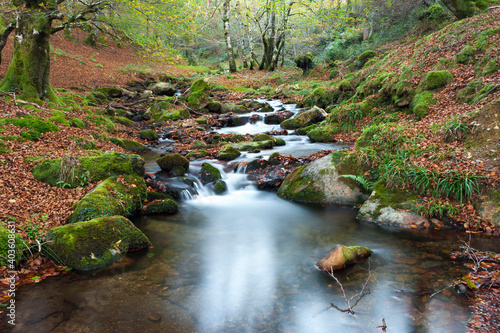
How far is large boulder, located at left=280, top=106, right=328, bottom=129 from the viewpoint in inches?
575

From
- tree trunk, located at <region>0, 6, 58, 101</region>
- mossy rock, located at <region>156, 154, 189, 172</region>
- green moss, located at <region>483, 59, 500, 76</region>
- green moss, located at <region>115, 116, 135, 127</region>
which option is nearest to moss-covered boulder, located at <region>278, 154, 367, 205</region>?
mossy rock, located at <region>156, 154, 189, 172</region>

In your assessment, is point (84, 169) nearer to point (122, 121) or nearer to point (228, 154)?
point (228, 154)

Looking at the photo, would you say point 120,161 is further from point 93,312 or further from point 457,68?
point 457,68

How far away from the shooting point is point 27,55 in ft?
33.9

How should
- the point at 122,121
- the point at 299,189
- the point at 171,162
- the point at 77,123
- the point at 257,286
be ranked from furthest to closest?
the point at 122,121
the point at 77,123
the point at 171,162
the point at 299,189
the point at 257,286

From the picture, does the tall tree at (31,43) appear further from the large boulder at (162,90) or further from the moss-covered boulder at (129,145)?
the large boulder at (162,90)

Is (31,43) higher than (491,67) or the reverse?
higher

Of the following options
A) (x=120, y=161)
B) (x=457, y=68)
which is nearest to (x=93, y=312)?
(x=120, y=161)

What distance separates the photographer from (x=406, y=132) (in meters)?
7.78

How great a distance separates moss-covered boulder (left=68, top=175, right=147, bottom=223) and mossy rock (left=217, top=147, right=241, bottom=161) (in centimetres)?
388

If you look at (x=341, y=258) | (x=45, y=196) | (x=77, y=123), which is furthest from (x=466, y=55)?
(x=77, y=123)

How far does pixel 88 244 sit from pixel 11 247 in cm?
98

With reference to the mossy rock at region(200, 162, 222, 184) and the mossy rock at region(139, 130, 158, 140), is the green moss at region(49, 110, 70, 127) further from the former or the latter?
the mossy rock at region(200, 162, 222, 184)

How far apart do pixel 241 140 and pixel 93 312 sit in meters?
10.1
